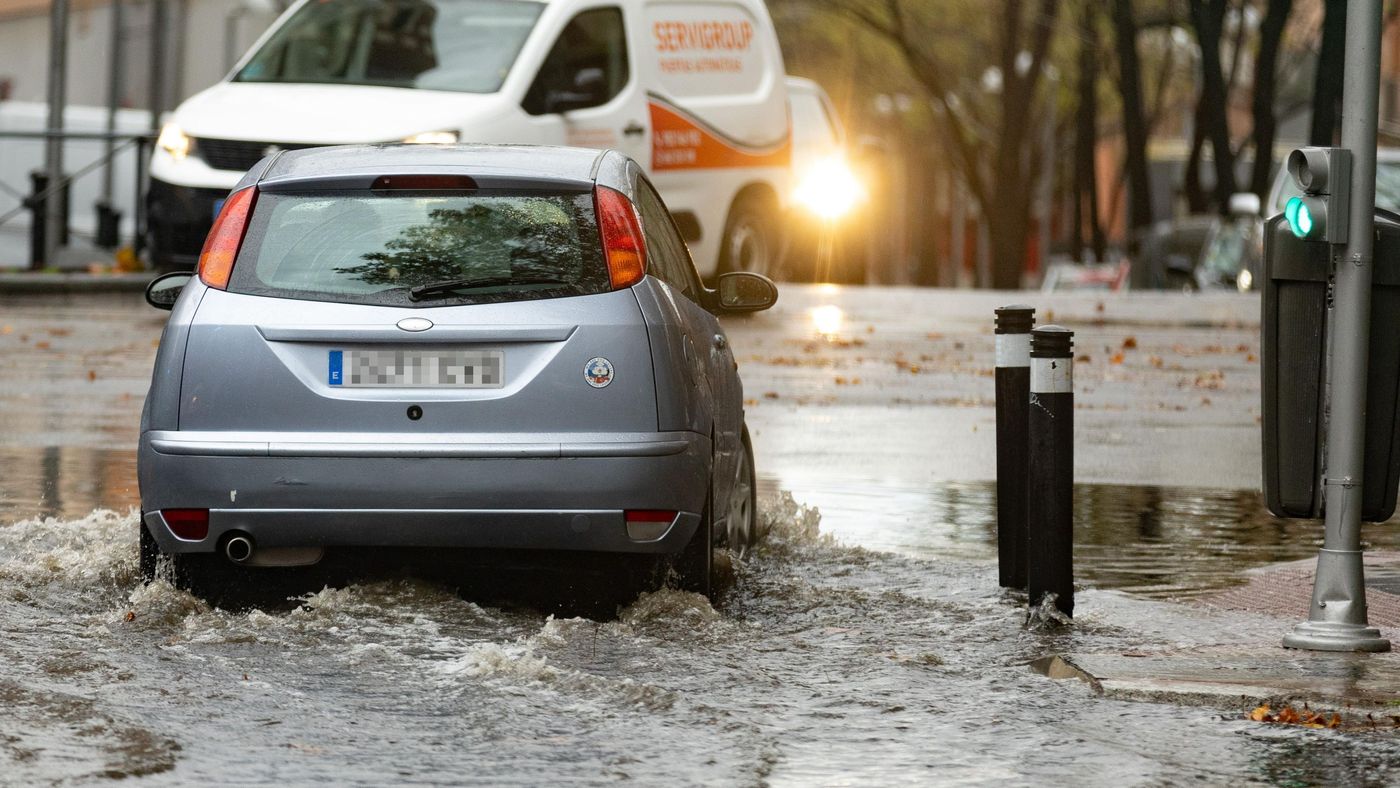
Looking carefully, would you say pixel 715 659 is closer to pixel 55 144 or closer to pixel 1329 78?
pixel 55 144

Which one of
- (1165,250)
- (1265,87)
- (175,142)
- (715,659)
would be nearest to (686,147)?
(175,142)

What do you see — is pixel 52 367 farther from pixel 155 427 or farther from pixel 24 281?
pixel 155 427

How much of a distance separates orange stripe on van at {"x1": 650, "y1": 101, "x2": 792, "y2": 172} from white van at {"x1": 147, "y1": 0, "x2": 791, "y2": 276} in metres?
0.01

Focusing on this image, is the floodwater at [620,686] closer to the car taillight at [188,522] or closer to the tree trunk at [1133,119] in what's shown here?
the car taillight at [188,522]

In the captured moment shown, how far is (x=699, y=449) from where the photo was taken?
713 centimetres

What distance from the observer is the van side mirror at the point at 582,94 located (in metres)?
17.0

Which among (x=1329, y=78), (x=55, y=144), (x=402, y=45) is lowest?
(x=55, y=144)

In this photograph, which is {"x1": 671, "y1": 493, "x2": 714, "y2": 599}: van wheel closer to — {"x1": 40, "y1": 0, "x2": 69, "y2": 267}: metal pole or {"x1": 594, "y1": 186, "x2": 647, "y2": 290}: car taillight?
{"x1": 594, "y1": 186, "x2": 647, "y2": 290}: car taillight

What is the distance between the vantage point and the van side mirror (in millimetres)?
17000

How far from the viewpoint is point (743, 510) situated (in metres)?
8.73

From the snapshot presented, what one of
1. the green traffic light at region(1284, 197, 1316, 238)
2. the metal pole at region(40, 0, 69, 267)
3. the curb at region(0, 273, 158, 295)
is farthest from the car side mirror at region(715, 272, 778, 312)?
the metal pole at region(40, 0, 69, 267)

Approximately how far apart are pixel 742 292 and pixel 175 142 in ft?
30.3

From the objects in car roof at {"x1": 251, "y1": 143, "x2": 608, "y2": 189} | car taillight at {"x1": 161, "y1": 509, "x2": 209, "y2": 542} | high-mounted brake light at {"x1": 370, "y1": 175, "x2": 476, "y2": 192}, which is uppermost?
car roof at {"x1": 251, "y1": 143, "x2": 608, "y2": 189}

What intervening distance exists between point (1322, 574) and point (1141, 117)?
106ft
